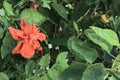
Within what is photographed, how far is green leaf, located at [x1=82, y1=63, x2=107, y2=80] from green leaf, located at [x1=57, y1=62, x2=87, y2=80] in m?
0.03

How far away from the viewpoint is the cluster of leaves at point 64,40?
1032 mm

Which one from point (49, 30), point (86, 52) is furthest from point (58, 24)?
point (86, 52)

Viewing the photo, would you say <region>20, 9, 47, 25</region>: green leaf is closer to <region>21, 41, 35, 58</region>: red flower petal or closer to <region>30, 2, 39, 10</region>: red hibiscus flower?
<region>30, 2, 39, 10</region>: red hibiscus flower

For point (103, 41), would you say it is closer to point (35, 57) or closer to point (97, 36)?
point (97, 36)

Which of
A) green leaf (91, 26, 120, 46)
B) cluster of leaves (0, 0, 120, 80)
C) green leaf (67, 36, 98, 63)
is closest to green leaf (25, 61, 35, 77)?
cluster of leaves (0, 0, 120, 80)

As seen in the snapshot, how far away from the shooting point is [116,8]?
5.28 feet

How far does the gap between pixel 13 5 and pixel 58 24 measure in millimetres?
230

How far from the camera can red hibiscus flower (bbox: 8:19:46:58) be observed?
1346mm

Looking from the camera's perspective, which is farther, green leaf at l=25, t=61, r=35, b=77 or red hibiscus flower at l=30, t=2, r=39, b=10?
red hibiscus flower at l=30, t=2, r=39, b=10

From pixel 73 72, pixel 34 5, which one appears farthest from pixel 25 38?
pixel 73 72

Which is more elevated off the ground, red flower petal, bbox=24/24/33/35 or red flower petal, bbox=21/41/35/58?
red flower petal, bbox=24/24/33/35

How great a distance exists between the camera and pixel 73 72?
1017 mm

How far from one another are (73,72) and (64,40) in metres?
0.72

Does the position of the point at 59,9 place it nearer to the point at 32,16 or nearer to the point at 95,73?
the point at 32,16
